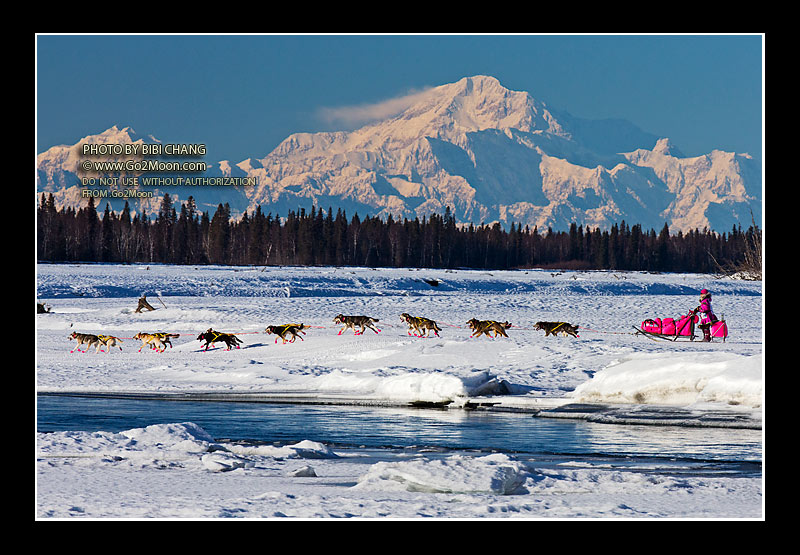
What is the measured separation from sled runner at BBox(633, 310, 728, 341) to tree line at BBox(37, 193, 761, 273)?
143 ft

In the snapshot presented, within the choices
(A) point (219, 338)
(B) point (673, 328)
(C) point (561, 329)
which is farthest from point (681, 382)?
(A) point (219, 338)

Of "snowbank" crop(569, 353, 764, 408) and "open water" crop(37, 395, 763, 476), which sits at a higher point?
"snowbank" crop(569, 353, 764, 408)

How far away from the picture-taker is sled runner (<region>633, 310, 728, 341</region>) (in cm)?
2450

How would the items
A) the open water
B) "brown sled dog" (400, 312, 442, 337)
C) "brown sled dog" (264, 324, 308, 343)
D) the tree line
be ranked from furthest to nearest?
the tree line, "brown sled dog" (400, 312, 442, 337), "brown sled dog" (264, 324, 308, 343), the open water

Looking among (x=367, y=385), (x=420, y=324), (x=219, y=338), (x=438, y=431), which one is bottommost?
(x=438, y=431)

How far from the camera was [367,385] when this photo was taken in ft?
61.7

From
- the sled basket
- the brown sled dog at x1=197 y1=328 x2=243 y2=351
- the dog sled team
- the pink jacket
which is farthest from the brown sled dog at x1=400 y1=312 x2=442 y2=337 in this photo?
the pink jacket

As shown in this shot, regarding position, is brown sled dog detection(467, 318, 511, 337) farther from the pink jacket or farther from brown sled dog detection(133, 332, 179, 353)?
brown sled dog detection(133, 332, 179, 353)

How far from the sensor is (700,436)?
13.2 metres

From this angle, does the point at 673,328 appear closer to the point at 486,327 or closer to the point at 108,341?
the point at 486,327

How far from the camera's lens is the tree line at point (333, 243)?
9169 centimetres

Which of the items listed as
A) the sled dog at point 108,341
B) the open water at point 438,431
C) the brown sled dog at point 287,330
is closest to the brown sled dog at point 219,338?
the brown sled dog at point 287,330

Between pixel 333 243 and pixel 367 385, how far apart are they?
112m
